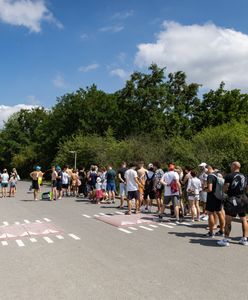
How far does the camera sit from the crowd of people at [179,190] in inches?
331

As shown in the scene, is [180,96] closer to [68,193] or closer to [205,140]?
[205,140]

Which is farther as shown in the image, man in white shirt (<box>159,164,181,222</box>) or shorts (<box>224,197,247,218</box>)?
man in white shirt (<box>159,164,181,222</box>)

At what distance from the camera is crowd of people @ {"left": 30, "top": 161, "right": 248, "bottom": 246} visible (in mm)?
8414

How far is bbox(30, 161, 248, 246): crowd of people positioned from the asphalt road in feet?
2.35

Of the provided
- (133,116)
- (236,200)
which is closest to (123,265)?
(236,200)

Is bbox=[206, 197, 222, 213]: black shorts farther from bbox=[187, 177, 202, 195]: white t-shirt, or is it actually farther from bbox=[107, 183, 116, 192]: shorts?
bbox=[107, 183, 116, 192]: shorts

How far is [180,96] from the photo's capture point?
49.5m

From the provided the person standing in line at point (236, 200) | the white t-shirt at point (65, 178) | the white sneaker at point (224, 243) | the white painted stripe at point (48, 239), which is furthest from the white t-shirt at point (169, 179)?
the white t-shirt at point (65, 178)

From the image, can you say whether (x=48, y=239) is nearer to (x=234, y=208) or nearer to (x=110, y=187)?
(x=234, y=208)

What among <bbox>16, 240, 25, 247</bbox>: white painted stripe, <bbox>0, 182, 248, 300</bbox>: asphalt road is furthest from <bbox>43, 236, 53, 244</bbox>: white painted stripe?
<bbox>16, 240, 25, 247</bbox>: white painted stripe

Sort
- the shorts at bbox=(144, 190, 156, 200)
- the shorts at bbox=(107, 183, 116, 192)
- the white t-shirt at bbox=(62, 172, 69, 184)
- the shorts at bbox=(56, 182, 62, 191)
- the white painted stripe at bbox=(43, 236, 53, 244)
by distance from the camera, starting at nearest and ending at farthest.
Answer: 1. the white painted stripe at bbox=(43, 236, 53, 244)
2. the shorts at bbox=(144, 190, 156, 200)
3. the shorts at bbox=(107, 183, 116, 192)
4. the shorts at bbox=(56, 182, 62, 191)
5. the white t-shirt at bbox=(62, 172, 69, 184)

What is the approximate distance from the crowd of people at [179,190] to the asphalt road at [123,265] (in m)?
0.72

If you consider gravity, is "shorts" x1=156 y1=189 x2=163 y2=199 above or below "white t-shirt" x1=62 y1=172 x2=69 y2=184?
below

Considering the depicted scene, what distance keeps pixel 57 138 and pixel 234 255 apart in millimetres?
48573
